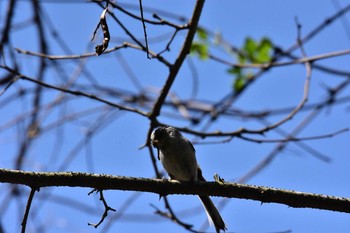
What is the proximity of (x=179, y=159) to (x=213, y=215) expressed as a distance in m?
0.54

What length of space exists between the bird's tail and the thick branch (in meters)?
1.07

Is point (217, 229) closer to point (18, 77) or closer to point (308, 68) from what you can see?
point (308, 68)

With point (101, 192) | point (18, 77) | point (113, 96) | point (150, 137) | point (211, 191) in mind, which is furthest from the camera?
point (113, 96)

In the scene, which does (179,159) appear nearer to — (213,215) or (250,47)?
(213,215)

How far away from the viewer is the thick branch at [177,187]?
2.74 meters

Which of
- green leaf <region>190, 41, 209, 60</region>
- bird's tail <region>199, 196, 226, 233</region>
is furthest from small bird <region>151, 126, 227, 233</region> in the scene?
green leaf <region>190, 41, 209, 60</region>

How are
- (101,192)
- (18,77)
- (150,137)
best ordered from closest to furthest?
(101,192) → (18,77) → (150,137)

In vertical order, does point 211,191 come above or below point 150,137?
below

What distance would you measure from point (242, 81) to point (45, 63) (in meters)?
2.00

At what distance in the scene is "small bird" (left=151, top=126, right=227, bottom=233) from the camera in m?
4.25

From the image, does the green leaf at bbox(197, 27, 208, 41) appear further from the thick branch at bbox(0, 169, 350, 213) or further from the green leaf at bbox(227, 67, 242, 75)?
the thick branch at bbox(0, 169, 350, 213)

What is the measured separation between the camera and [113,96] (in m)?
5.36

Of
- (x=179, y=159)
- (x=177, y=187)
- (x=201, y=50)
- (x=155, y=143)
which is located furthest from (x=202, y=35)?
(x=177, y=187)

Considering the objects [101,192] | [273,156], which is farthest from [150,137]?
[101,192]
